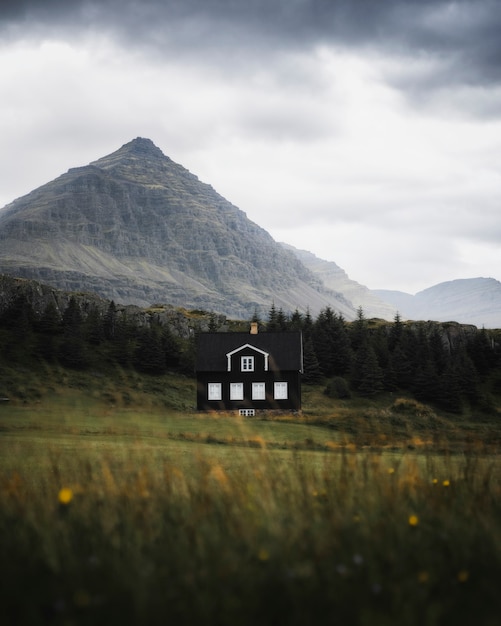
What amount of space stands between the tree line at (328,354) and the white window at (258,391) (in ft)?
55.2

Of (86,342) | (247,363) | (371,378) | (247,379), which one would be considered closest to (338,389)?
(371,378)

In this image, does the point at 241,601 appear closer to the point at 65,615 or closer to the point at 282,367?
the point at 65,615

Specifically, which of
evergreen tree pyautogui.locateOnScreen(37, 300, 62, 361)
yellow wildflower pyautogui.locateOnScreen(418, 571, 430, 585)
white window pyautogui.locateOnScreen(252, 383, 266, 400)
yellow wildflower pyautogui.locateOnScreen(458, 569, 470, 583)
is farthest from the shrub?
yellow wildflower pyautogui.locateOnScreen(418, 571, 430, 585)

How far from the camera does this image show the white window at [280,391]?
5425cm

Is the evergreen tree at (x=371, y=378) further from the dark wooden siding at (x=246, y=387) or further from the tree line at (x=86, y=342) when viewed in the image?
the tree line at (x=86, y=342)

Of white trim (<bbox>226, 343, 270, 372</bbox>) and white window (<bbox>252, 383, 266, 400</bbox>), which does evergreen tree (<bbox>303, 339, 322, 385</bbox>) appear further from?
white window (<bbox>252, 383, 266, 400</bbox>)

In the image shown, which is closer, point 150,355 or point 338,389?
point 338,389

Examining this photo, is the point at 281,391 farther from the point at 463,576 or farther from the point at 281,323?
the point at 463,576

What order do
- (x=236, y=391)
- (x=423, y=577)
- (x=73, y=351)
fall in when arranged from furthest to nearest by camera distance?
(x=73, y=351)
(x=236, y=391)
(x=423, y=577)

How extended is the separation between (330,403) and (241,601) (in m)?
63.2

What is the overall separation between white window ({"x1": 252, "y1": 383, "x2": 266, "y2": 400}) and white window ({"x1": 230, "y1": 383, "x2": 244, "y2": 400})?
1182mm

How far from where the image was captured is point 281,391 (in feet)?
179

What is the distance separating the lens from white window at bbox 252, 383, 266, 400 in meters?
54.6

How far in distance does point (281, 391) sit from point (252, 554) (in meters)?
50.4
